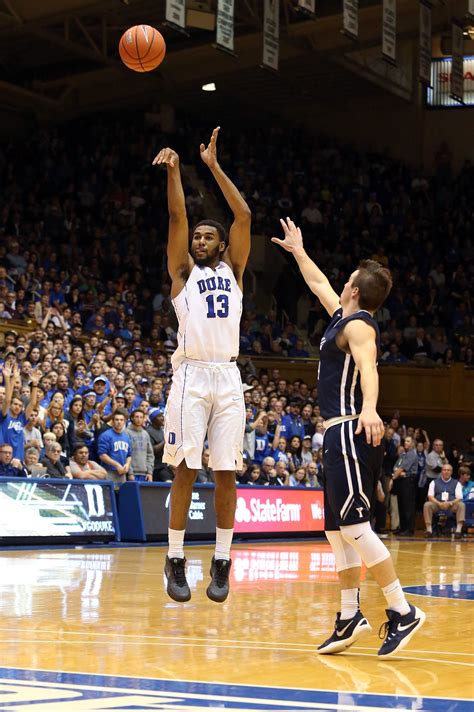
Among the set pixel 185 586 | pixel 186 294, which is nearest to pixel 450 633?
pixel 185 586

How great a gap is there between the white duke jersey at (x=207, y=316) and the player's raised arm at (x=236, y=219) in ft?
0.81

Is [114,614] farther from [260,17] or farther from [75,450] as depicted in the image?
[260,17]

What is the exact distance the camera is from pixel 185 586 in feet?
25.2

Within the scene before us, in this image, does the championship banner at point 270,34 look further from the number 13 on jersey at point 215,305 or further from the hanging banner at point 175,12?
the number 13 on jersey at point 215,305

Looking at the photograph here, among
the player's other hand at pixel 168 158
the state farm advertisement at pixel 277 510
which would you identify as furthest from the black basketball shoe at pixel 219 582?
the state farm advertisement at pixel 277 510

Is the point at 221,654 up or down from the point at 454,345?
down

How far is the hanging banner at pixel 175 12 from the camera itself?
20.1m

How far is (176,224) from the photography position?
25.4ft

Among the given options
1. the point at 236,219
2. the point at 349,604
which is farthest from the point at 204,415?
the point at 349,604

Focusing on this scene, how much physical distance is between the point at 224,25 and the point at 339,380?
16530 mm

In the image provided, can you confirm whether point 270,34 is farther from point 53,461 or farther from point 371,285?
point 371,285

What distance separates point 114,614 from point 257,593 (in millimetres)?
2343

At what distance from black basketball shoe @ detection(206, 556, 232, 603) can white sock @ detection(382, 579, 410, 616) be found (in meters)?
1.43

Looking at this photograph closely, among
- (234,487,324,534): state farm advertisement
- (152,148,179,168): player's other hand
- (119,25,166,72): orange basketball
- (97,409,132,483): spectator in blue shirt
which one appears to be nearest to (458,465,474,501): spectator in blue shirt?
(234,487,324,534): state farm advertisement
